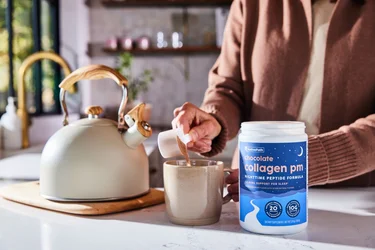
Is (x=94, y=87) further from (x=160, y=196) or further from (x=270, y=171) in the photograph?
(x=270, y=171)

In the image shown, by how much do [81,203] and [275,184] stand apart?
1.25 feet

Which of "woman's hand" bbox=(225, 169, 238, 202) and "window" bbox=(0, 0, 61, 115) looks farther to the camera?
"window" bbox=(0, 0, 61, 115)

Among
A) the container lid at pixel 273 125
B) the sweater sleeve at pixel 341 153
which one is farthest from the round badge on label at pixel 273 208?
the sweater sleeve at pixel 341 153

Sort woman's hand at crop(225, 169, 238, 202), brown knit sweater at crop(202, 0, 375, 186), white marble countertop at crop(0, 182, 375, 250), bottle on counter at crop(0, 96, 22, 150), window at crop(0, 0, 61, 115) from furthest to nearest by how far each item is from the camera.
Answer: window at crop(0, 0, 61, 115), bottle on counter at crop(0, 96, 22, 150), brown knit sweater at crop(202, 0, 375, 186), woman's hand at crop(225, 169, 238, 202), white marble countertop at crop(0, 182, 375, 250)

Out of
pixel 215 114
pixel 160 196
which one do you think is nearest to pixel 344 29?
pixel 215 114

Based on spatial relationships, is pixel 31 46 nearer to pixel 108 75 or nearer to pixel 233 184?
pixel 108 75

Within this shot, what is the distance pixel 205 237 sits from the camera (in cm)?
76

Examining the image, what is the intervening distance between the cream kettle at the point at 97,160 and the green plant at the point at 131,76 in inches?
115

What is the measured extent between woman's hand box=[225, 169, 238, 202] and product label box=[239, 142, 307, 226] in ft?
0.42

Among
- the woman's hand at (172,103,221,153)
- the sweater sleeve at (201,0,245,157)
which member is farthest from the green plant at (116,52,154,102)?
the woman's hand at (172,103,221,153)

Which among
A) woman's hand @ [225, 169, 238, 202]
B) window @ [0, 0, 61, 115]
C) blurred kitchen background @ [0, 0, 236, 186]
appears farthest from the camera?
blurred kitchen background @ [0, 0, 236, 186]

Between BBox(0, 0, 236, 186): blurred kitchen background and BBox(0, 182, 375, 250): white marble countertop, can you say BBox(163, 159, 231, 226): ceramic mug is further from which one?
BBox(0, 0, 236, 186): blurred kitchen background

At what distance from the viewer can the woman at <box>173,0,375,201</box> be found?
126 centimetres

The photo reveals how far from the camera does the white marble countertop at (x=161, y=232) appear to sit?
0.72 metres
